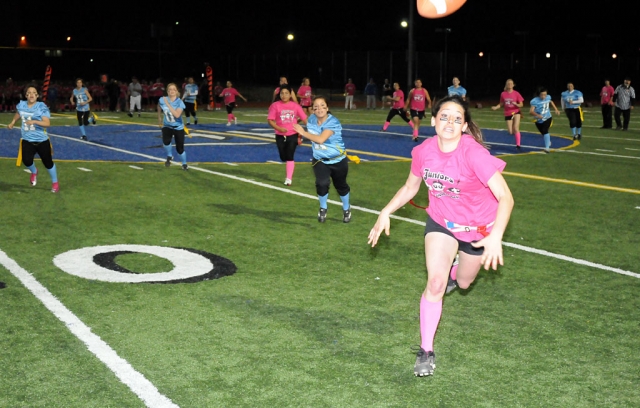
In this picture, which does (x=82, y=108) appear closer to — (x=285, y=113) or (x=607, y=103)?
(x=285, y=113)

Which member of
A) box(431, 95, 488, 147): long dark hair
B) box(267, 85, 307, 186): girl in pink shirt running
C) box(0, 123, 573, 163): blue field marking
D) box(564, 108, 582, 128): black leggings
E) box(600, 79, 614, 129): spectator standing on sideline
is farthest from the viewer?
box(600, 79, 614, 129): spectator standing on sideline

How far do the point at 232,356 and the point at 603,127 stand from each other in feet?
93.8

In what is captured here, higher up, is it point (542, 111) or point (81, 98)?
point (81, 98)

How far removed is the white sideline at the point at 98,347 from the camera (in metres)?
5.24

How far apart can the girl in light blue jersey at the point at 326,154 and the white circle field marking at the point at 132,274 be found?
8.88 ft

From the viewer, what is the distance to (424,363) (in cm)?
562

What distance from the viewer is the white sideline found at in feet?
17.2

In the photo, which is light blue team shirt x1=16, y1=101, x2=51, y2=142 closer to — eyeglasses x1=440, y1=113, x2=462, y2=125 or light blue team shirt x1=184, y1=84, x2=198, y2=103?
eyeglasses x1=440, y1=113, x2=462, y2=125

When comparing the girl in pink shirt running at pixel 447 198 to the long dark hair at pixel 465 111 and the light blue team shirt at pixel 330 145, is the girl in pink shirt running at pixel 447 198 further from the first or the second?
the light blue team shirt at pixel 330 145

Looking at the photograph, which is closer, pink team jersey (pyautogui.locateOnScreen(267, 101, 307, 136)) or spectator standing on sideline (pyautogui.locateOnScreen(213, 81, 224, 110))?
pink team jersey (pyautogui.locateOnScreen(267, 101, 307, 136))

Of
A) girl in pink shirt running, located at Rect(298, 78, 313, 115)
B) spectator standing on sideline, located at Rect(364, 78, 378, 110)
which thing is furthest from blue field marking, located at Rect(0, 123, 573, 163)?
spectator standing on sideline, located at Rect(364, 78, 378, 110)

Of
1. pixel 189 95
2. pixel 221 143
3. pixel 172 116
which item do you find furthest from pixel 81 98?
pixel 172 116

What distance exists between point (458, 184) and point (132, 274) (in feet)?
13.7

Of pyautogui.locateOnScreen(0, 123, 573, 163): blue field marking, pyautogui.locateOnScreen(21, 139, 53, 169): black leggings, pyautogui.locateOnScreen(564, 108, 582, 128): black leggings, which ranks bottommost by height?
pyautogui.locateOnScreen(0, 123, 573, 163): blue field marking
